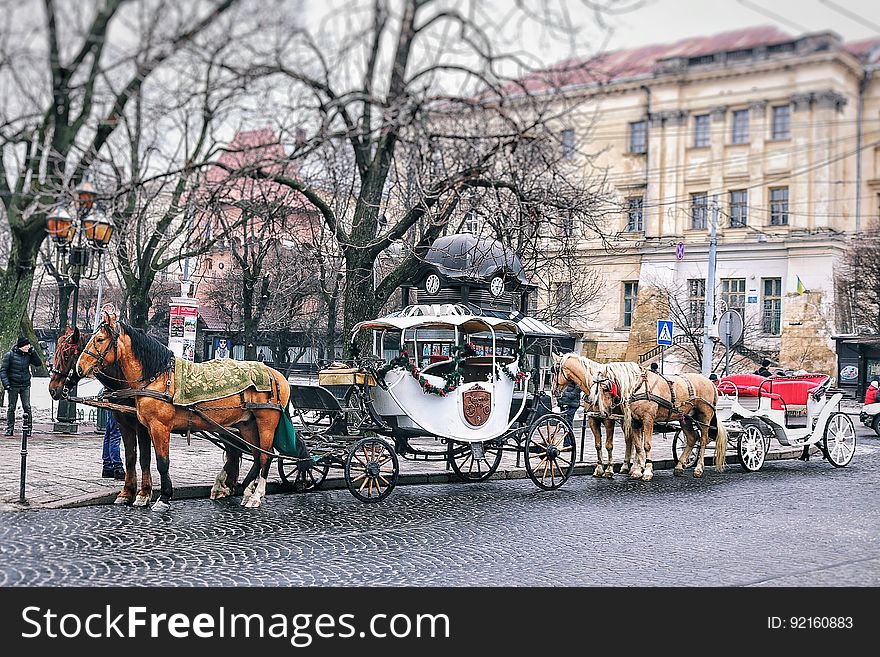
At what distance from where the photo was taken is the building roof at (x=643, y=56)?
10062 millimetres

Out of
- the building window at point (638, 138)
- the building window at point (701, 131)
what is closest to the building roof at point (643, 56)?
the building window at point (701, 131)

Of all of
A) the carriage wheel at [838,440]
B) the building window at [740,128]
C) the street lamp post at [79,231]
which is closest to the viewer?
the street lamp post at [79,231]

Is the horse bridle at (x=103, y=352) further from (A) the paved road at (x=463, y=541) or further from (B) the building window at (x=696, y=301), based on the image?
(B) the building window at (x=696, y=301)

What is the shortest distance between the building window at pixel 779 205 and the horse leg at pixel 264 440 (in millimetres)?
37115

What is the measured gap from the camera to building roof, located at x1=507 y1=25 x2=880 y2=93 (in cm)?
1006

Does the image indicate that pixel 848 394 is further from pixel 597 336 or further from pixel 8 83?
pixel 8 83

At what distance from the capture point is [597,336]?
46750 mm

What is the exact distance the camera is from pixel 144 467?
10508 mm

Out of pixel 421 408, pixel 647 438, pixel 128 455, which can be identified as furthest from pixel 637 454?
pixel 128 455

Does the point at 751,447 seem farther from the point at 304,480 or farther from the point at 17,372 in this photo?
the point at 17,372

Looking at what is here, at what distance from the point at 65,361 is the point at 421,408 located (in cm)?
423
